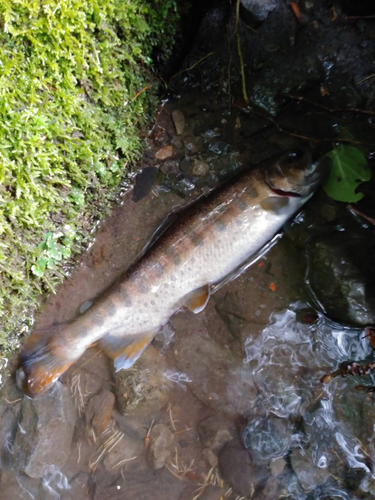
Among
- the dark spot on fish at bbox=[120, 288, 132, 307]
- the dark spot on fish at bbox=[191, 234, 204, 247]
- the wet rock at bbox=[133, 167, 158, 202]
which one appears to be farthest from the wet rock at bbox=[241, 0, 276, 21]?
the dark spot on fish at bbox=[120, 288, 132, 307]

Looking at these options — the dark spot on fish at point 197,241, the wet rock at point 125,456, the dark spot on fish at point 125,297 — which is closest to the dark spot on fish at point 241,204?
the dark spot on fish at point 197,241

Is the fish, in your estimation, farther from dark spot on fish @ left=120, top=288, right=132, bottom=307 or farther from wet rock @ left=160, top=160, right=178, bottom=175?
wet rock @ left=160, top=160, right=178, bottom=175

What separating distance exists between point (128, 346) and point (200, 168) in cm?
151

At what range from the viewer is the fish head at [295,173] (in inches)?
118

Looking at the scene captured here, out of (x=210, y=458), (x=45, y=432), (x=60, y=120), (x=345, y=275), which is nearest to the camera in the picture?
(x=60, y=120)

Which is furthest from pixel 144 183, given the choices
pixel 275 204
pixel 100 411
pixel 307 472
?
pixel 307 472

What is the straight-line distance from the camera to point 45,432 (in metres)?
3.16

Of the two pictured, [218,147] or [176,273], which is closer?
[176,273]

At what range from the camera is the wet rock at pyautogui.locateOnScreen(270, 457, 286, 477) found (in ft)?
9.45

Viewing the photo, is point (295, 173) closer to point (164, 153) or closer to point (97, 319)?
point (164, 153)

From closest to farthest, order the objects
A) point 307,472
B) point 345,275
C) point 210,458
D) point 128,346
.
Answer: point 307,472 → point 345,275 → point 210,458 → point 128,346

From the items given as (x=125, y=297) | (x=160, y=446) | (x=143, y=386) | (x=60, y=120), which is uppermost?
(x=60, y=120)

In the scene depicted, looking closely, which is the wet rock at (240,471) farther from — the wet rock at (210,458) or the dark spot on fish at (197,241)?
the dark spot on fish at (197,241)

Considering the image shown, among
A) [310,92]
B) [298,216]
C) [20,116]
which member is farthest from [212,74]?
[20,116]
